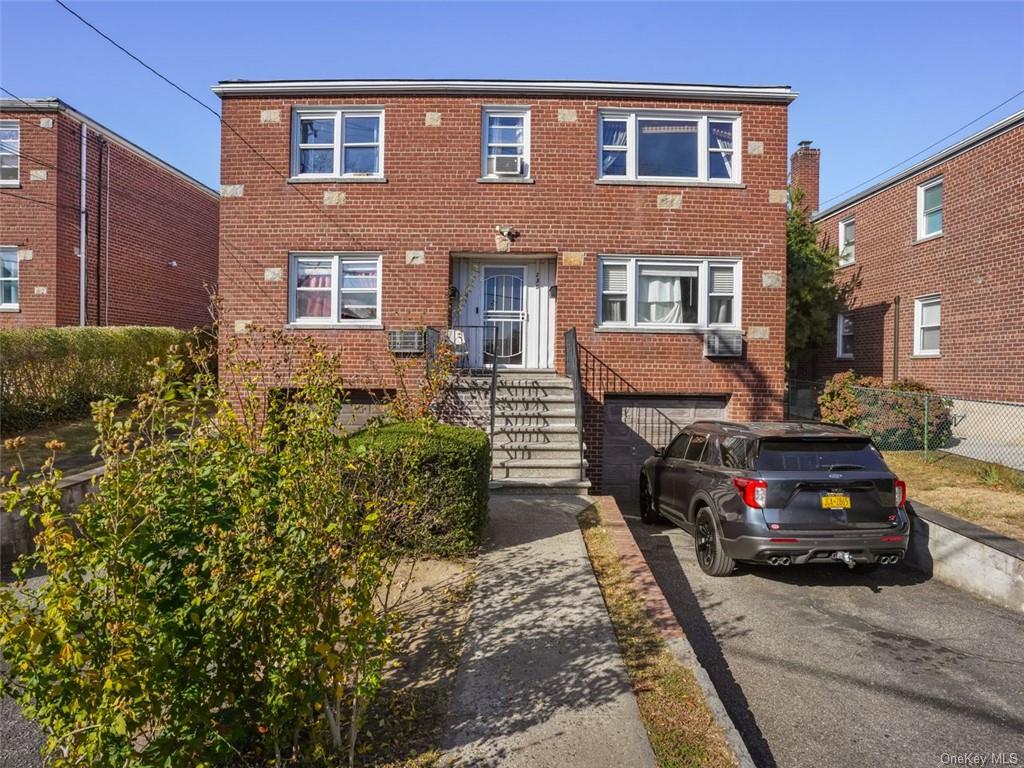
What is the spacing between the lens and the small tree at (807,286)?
16984mm

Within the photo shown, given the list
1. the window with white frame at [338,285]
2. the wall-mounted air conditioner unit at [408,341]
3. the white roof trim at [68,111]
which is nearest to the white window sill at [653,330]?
the wall-mounted air conditioner unit at [408,341]

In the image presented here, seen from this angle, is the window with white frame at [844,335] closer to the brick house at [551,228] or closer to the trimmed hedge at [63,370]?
the brick house at [551,228]

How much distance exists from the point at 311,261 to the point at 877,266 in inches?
605

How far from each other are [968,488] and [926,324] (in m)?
9.11

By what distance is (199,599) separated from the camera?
256cm

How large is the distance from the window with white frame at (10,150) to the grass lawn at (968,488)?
19.7m

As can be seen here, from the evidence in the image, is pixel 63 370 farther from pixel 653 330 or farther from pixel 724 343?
pixel 724 343

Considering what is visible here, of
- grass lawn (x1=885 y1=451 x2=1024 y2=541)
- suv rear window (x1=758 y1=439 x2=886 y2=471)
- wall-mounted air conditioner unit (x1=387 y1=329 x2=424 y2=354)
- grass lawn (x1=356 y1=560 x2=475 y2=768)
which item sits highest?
wall-mounted air conditioner unit (x1=387 y1=329 x2=424 y2=354)

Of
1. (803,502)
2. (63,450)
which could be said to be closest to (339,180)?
(63,450)

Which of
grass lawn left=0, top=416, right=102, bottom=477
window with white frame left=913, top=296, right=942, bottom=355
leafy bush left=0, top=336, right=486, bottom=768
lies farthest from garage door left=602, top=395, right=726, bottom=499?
leafy bush left=0, top=336, right=486, bottom=768

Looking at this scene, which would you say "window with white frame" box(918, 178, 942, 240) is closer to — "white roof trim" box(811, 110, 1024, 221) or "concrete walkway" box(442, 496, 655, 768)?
"white roof trim" box(811, 110, 1024, 221)

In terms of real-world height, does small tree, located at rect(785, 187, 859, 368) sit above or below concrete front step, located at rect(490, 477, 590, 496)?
above

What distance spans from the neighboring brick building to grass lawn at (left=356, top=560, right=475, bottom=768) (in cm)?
1339

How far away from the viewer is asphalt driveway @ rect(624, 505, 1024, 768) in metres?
3.73
